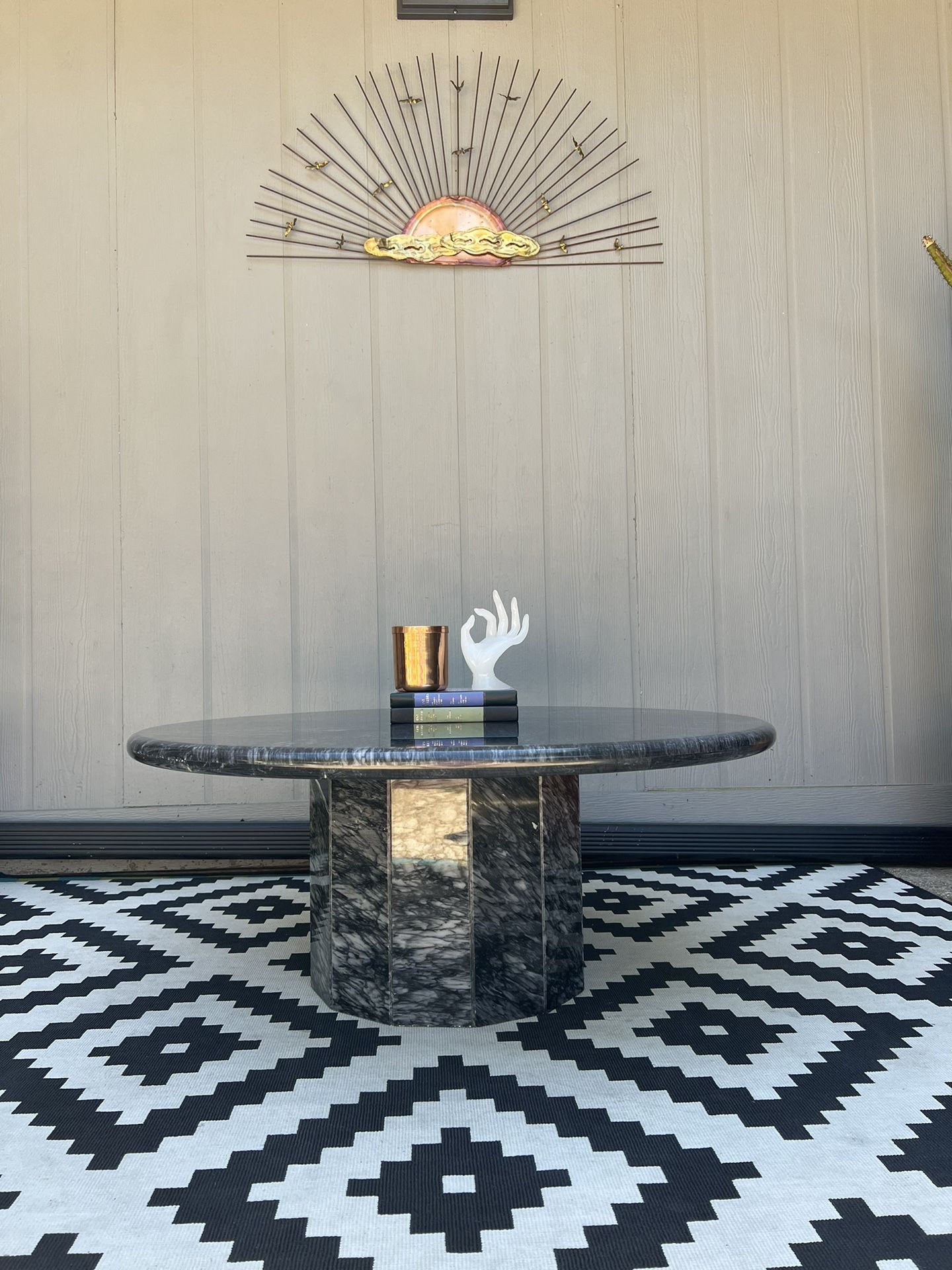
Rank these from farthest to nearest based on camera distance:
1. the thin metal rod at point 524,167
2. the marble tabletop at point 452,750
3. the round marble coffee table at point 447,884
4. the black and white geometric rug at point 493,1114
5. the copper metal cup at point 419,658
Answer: the thin metal rod at point 524,167, the copper metal cup at point 419,658, the round marble coffee table at point 447,884, the marble tabletop at point 452,750, the black and white geometric rug at point 493,1114

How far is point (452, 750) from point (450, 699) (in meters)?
0.37

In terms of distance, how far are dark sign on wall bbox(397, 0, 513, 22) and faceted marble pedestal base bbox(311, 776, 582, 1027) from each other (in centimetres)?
252

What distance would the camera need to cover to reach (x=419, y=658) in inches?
72.2

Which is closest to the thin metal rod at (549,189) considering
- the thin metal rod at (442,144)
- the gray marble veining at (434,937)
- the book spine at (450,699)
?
the thin metal rod at (442,144)

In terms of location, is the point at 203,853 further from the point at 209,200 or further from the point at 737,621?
the point at 209,200

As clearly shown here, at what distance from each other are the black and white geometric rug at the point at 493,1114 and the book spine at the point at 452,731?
50 cm

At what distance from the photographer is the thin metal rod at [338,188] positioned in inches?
121

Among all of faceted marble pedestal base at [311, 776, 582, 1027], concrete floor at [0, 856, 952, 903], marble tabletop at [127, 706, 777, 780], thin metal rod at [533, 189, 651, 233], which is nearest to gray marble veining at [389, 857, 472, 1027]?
faceted marble pedestal base at [311, 776, 582, 1027]

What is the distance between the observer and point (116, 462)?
303 cm

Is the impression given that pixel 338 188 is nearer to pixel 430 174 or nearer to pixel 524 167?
pixel 430 174

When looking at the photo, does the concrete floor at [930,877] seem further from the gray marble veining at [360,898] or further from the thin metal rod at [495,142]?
the thin metal rod at [495,142]

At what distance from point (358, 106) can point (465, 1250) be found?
10.0 ft

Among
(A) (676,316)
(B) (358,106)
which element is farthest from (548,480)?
(B) (358,106)

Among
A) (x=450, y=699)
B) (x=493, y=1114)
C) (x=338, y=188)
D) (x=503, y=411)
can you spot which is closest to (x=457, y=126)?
(x=338, y=188)
